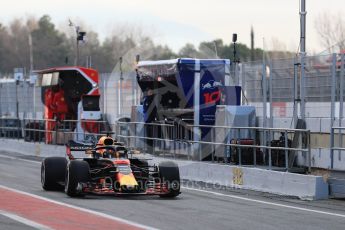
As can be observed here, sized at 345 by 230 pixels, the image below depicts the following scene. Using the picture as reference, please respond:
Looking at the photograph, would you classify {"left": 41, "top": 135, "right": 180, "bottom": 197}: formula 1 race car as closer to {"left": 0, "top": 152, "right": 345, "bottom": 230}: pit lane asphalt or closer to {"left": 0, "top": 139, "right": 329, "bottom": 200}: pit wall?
{"left": 0, "top": 152, "right": 345, "bottom": 230}: pit lane asphalt

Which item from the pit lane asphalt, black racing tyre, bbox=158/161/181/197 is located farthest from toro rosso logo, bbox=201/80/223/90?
black racing tyre, bbox=158/161/181/197

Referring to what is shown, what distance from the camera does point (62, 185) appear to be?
61.1 feet

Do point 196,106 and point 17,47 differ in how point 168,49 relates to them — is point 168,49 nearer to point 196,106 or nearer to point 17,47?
point 17,47

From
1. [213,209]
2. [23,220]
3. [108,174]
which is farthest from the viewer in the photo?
[108,174]

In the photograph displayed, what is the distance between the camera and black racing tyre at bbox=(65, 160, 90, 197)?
55.3 ft

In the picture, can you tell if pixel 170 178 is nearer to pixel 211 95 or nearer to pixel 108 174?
pixel 108 174

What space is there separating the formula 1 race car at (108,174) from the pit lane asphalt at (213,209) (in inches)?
8.8

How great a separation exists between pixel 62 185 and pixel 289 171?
5.40m

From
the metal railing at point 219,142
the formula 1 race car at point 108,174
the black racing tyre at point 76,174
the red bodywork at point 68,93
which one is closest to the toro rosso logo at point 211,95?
the metal railing at point 219,142

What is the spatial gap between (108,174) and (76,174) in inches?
28.2

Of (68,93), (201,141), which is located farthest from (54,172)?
(68,93)

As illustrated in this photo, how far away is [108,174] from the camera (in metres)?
17.2

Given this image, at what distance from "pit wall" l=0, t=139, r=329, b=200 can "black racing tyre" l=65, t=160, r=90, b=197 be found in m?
4.71

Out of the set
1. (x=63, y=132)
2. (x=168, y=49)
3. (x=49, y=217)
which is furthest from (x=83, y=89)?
(x=168, y=49)
